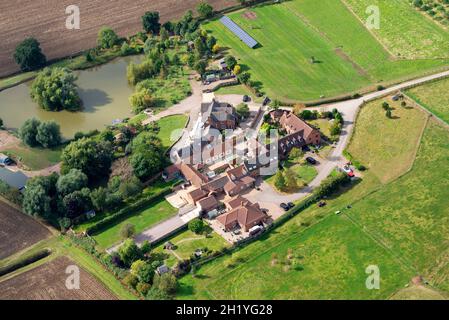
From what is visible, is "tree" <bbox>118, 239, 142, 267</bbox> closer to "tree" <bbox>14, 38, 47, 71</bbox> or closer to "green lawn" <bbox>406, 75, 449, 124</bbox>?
"green lawn" <bbox>406, 75, 449, 124</bbox>

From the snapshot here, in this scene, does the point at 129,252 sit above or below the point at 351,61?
below

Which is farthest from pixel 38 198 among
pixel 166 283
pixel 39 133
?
pixel 166 283

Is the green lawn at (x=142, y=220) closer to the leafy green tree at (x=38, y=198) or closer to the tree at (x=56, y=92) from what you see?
the leafy green tree at (x=38, y=198)

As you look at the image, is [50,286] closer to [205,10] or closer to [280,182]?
[280,182]

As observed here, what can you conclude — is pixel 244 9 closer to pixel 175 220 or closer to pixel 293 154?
pixel 293 154

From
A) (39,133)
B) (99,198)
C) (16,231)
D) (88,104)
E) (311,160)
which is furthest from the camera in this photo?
(88,104)

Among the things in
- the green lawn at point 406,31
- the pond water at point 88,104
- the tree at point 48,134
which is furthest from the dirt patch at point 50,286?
the green lawn at point 406,31
